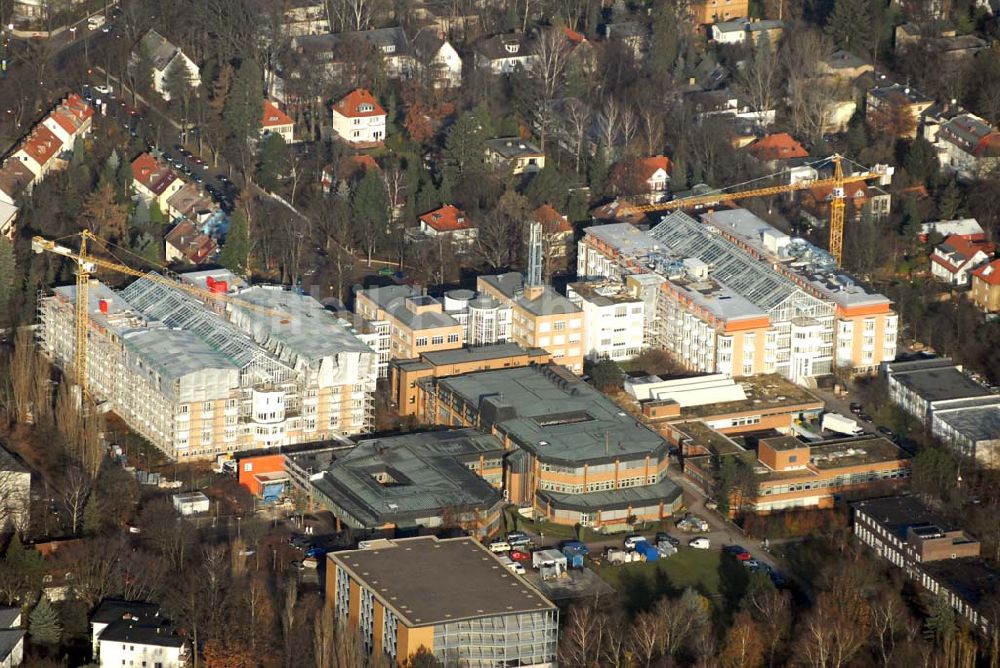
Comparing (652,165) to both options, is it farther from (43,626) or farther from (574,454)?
(43,626)

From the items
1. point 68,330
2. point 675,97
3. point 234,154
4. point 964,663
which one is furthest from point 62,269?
point 964,663

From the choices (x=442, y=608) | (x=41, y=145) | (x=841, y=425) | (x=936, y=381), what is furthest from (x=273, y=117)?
(x=442, y=608)

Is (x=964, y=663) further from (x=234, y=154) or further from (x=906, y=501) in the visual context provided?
(x=234, y=154)

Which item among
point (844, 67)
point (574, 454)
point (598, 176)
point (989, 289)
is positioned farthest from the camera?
point (844, 67)

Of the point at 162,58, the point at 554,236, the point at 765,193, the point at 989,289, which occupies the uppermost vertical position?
the point at 162,58

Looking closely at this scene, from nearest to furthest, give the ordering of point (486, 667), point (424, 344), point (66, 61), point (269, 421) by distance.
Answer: point (486, 667)
point (269, 421)
point (424, 344)
point (66, 61)

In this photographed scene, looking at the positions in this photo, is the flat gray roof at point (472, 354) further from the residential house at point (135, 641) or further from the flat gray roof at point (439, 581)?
the residential house at point (135, 641)
